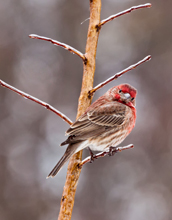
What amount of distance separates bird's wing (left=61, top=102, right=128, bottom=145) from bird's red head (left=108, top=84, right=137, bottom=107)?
0.18 feet

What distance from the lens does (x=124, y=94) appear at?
3385 millimetres

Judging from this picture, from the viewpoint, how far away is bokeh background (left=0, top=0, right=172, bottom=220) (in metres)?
6.62

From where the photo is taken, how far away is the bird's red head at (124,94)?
10.6 feet

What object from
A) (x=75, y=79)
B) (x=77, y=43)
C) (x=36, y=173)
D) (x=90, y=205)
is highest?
(x=77, y=43)

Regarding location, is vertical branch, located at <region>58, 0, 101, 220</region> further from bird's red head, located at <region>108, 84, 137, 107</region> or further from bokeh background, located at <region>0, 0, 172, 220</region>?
bokeh background, located at <region>0, 0, 172, 220</region>

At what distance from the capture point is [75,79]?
23.8 ft

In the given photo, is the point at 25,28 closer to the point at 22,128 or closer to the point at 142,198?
the point at 22,128

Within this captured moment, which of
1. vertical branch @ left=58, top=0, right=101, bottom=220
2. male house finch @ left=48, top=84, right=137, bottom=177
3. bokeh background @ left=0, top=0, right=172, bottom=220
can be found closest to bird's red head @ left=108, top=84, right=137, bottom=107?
male house finch @ left=48, top=84, right=137, bottom=177

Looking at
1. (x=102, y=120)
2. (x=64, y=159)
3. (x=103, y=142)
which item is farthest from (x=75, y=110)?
(x=64, y=159)

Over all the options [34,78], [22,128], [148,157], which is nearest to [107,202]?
[148,157]

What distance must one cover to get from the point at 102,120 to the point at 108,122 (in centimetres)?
6

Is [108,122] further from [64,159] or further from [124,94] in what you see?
[64,159]

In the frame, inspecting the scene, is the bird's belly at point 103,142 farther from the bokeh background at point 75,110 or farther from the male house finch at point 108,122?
the bokeh background at point 75,110

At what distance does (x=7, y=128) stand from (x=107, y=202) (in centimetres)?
236
